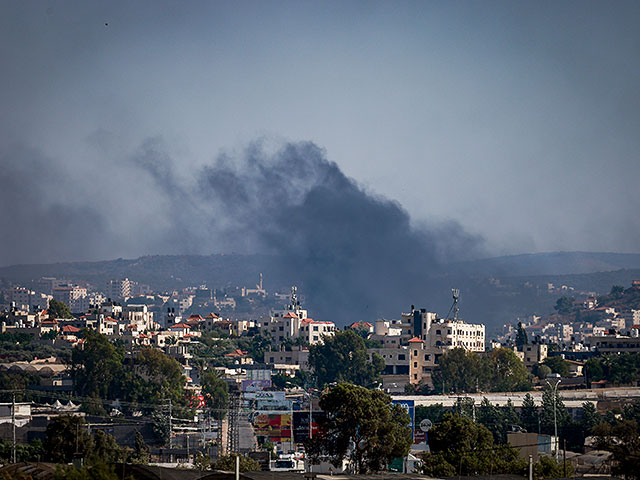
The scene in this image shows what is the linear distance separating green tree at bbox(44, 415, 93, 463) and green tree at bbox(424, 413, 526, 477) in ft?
61.5

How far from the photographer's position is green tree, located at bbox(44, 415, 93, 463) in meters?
72.5

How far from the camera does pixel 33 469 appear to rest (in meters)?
47.3

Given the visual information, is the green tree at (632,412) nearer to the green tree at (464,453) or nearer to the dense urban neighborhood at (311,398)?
the dense urban neighborhood at (311,398)

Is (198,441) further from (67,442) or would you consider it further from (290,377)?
(290,377)

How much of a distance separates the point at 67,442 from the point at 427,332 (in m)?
101

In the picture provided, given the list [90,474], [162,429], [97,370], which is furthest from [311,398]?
[90,474]

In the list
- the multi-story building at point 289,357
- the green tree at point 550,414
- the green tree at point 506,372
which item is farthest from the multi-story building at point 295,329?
the green tree at point 550,414

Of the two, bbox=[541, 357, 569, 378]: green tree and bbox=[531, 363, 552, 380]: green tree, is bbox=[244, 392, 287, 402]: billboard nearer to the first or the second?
bbox=[531, 363, 552, 380]: green tree

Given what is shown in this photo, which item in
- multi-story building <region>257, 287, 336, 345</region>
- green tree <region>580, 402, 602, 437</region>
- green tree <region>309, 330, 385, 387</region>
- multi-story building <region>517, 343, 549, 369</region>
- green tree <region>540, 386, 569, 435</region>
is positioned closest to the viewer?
green tree <region>580, 402, 602, 437</region>

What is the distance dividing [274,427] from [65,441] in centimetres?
3207

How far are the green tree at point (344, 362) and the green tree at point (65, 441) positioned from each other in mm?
80101

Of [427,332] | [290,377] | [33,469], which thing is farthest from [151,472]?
[427,332]

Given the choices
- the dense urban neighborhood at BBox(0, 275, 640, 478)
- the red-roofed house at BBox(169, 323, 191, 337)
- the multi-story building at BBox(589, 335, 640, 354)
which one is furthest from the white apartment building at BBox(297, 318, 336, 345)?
the multi-story building at BBox(589, 335, 640, 354)

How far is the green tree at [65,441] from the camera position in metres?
72.5
